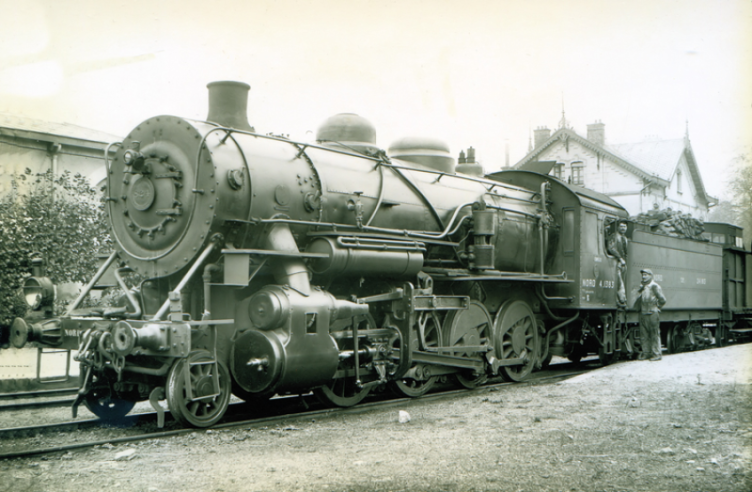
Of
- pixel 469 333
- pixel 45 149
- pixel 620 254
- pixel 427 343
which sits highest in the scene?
pixel 45 149

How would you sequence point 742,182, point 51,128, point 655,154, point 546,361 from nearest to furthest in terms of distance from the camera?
1. point 546,361
2. point 51,128
3. point 742,182
4. point 655,154

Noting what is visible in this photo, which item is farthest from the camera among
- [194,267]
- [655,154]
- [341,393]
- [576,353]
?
[655,154]

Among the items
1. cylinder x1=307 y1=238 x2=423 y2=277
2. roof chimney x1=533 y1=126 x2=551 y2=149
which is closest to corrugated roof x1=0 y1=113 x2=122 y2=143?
cylinder x1=307 y1=238 x2=423 y2=277

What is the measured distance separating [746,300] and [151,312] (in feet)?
55.6

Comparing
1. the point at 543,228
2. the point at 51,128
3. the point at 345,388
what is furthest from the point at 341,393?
the point at 51,128

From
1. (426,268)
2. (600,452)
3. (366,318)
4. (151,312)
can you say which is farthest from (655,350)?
(151,312)

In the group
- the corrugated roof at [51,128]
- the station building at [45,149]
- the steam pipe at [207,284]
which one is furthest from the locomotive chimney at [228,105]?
the corrugated roof at [51,128]

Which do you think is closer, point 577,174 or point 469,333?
point 469,333

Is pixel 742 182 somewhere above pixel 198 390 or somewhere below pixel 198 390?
above

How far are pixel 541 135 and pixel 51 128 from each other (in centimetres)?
3172

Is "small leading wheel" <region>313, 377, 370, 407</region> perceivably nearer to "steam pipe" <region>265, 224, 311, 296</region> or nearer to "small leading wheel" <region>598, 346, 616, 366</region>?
"steam pipe" <region>265, 224, 311, 296</region>

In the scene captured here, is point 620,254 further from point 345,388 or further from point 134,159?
point 134,159

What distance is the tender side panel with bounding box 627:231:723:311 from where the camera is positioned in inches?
499

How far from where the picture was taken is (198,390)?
598 centimetres
